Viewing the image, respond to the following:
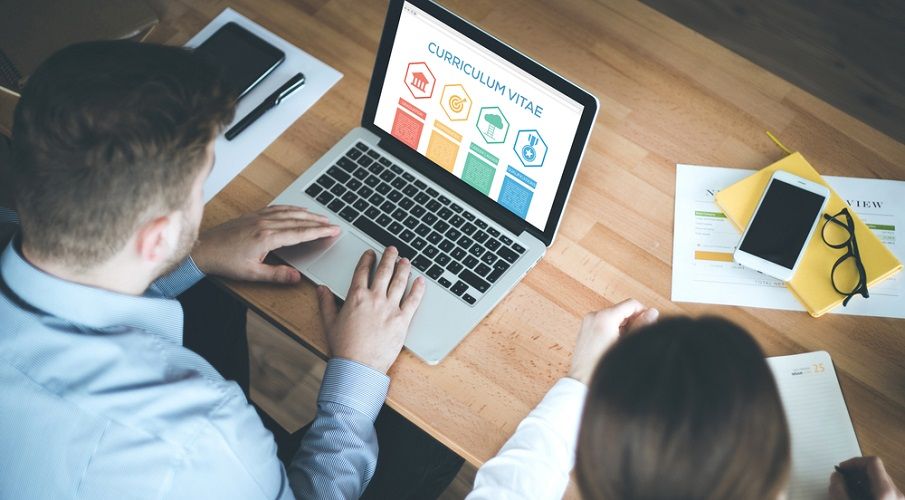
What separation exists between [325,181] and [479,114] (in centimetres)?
30

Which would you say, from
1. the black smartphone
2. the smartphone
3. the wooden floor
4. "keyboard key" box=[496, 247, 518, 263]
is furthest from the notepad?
the wooden floor

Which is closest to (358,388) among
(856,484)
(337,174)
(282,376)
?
(337,174)

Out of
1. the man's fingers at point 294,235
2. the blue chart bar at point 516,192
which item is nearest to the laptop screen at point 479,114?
the blue chart bar at point 516,192

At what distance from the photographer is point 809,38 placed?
2658mm

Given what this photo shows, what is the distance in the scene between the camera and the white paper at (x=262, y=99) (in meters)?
1.35

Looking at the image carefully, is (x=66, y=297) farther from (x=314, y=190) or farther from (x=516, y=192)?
(x=516, y=192)

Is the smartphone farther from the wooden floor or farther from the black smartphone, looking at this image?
the wooden floor

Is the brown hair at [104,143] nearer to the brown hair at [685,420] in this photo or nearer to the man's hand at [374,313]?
the man's hand at [374,313]

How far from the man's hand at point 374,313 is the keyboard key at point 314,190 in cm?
16

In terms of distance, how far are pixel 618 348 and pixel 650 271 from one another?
50 cm

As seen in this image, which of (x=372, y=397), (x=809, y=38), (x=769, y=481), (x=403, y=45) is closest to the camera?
(x=769, y=481)

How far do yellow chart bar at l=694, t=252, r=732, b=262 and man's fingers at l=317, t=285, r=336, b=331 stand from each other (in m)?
0.57

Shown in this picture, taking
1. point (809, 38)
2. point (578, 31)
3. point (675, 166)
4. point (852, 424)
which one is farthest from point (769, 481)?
point (809, 38)

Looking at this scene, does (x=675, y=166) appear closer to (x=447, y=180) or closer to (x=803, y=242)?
(x=803, y=242)
